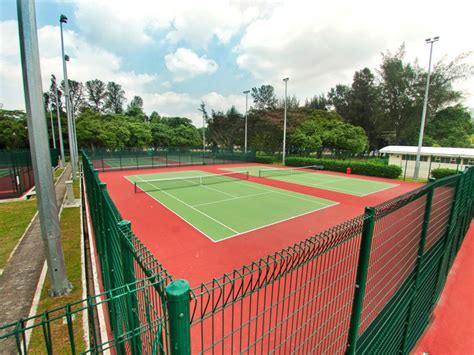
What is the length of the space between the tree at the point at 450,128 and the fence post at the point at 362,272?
4935 cm

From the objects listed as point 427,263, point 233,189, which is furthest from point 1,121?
point 427,263

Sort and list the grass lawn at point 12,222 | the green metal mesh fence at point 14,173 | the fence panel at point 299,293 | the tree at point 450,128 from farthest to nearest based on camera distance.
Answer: the tree at point 450,128 < the green metal mesh fence at point 14,173 < the grass lawn at point 12,222 < the fence panel at point 299,293

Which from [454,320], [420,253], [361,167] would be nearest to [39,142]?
[420,253]

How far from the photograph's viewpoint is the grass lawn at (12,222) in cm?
602

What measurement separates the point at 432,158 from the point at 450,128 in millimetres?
27024

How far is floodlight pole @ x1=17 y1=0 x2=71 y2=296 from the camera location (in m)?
3.49

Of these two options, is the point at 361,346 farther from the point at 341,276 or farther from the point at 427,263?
the point at 427,263

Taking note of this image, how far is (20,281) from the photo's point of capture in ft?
15.3

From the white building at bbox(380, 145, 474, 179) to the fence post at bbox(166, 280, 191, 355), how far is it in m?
24.9

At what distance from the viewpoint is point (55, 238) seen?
4.04 m

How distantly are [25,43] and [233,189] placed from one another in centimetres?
1147

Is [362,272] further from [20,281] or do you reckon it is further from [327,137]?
[327,137]

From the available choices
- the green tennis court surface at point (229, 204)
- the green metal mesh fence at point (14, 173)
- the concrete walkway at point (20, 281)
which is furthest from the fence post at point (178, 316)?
the green metal mesh fence at point (14, 173)

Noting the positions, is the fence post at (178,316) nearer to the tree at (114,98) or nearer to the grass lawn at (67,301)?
the grass lawn at (67,301)
